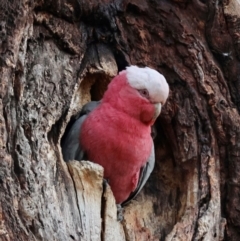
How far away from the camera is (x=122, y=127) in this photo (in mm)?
3400

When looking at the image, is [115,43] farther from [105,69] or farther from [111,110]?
[111,110]

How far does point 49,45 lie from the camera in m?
3.31

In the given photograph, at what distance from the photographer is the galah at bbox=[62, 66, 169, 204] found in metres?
3.38

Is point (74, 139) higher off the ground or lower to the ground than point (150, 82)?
lower

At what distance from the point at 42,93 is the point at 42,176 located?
50cm

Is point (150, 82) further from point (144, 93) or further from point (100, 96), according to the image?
point (100, 96)

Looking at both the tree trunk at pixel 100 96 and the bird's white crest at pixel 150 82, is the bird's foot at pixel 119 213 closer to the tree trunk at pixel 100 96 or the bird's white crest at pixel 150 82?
the tree trunk at pixel 100 96

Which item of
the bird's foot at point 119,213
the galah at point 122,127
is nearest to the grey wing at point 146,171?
the galah at point 122,127

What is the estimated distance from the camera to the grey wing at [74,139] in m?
3.40

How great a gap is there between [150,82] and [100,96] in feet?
1.94

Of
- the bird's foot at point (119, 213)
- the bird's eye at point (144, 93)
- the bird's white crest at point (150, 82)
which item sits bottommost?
the bird's foot at point (119, 213)

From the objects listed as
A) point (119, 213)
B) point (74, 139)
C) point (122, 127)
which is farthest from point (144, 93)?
point (119, 213)

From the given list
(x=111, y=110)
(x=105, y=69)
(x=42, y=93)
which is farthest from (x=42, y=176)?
(x=105, y=69)

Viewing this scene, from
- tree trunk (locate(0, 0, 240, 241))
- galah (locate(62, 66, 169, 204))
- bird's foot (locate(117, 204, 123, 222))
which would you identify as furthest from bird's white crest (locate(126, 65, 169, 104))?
bird's foot (locate(117, 204, 123, 222))
